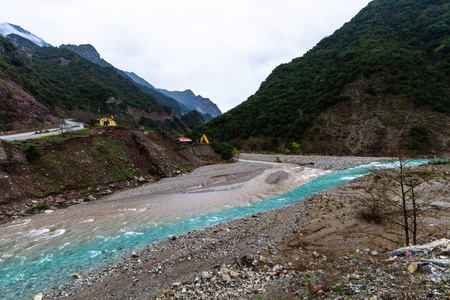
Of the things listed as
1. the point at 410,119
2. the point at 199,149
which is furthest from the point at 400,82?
the point at 199,149

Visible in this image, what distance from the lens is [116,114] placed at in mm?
81312

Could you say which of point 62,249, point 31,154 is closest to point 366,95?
point 62,249

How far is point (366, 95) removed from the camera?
55469 millimetres

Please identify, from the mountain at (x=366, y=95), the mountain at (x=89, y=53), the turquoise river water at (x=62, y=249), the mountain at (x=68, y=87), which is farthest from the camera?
the mountain at (x=89, y=53)

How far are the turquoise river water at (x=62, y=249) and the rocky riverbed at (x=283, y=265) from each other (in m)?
0.96

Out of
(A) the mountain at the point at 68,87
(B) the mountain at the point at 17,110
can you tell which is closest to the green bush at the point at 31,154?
(B) the mountain at the point at 17,110

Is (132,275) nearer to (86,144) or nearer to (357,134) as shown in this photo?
(86,144)

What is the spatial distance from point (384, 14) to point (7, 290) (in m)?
120

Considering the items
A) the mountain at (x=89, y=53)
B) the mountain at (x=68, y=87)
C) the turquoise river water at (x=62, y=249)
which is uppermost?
the mountain at (x=89, y=53)

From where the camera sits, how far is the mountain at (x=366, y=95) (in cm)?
4606

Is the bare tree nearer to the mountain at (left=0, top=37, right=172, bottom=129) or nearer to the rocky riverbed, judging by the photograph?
the rocky riverbed

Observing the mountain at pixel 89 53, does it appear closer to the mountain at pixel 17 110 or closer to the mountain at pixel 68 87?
the mountain at pixel 68 87

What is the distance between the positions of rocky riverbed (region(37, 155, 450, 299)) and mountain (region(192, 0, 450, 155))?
42.1 metres

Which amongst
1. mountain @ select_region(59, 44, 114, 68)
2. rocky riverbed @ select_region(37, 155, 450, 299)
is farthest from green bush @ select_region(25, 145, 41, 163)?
mountain @ select_region(59, 44, 114, 68)
